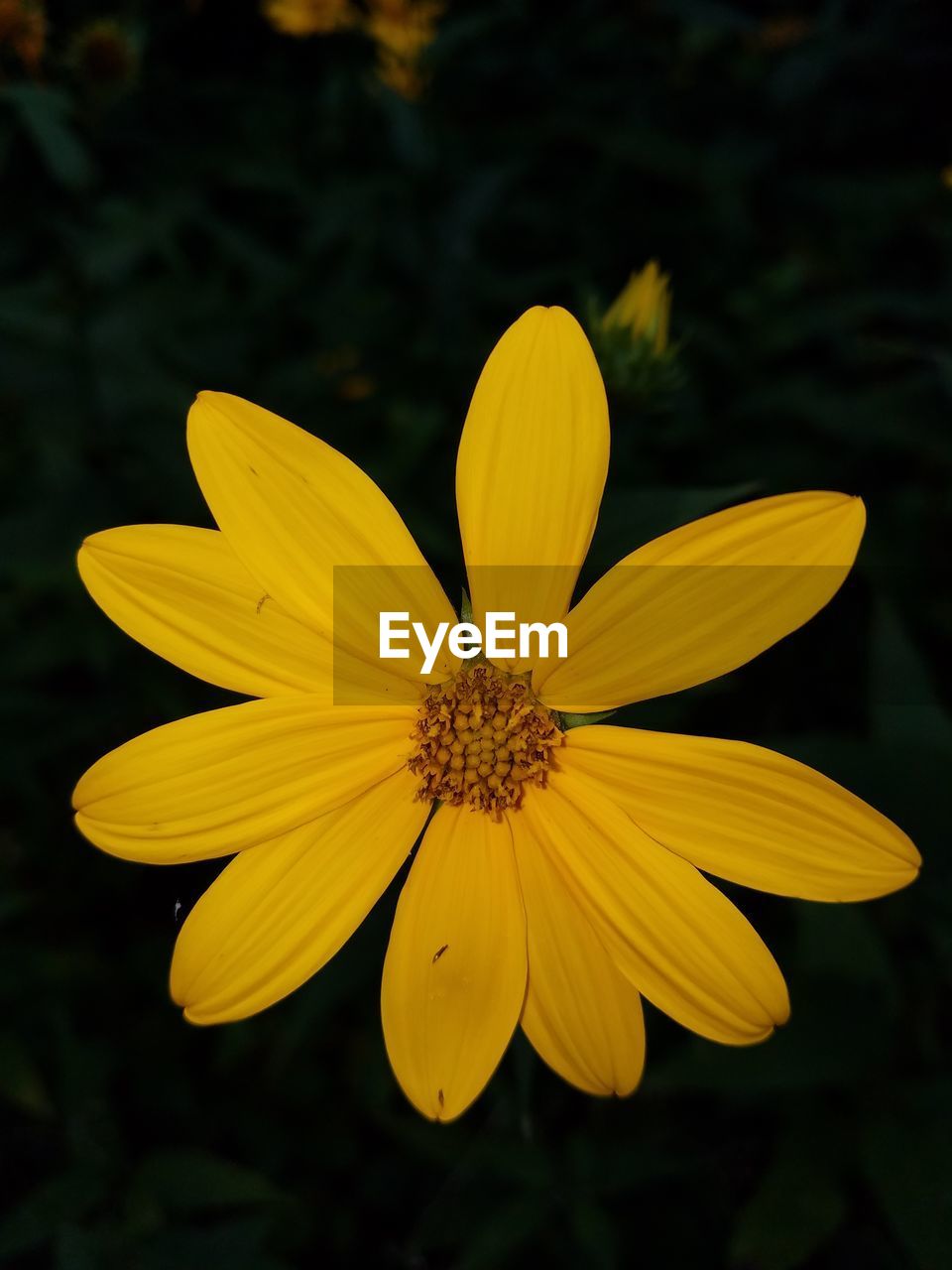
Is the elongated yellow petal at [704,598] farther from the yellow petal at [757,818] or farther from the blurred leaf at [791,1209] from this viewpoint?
the blurred leaf at [791,1209]

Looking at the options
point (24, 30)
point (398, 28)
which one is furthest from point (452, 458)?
point (398, 28)

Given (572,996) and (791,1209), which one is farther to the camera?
(791,1209)

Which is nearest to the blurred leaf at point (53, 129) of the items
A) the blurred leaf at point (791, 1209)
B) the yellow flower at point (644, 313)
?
the yellow flower at point (644, 313)

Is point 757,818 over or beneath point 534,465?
beneath

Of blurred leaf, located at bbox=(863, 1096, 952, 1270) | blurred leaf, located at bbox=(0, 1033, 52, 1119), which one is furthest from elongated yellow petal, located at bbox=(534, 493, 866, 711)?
blurred leaf, located at bbox=(0, 1033, 52, 1119)

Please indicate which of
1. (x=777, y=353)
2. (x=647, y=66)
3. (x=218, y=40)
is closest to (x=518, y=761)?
(x=777, y=353)

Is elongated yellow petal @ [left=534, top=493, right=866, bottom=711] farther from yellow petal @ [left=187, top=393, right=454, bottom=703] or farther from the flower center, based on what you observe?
yellow petal @ [left=187, top=393, right=454, bottom=703]
